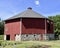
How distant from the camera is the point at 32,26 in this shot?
50875mm

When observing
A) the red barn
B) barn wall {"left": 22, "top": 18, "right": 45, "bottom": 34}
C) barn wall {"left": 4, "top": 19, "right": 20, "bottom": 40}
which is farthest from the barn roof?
barn wall {"left": 4, "top": 19, "right": 20, "bottom": 40}

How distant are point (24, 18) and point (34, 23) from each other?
2.93 m

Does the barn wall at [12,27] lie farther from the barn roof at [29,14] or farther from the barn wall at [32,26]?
the barn wall at [32,26]

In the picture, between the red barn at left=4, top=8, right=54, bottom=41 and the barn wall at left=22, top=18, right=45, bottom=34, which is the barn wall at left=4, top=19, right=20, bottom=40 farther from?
the barn wall at left=22, top=18, right=45, bottom=34

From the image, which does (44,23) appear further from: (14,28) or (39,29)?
(14,28)

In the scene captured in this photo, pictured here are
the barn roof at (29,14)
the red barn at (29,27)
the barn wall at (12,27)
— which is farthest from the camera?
the barn wall at (12,27)

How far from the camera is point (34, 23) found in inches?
2014

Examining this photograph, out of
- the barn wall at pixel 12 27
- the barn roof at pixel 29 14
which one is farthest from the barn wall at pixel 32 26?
the barn wall at pixel 12 27

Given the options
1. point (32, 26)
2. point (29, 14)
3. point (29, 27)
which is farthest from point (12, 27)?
point (32, 26)

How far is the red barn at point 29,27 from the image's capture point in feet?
166

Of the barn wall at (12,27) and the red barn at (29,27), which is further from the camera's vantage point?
the barn wall at (12,27)

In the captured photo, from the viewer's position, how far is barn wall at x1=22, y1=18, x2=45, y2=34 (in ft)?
167

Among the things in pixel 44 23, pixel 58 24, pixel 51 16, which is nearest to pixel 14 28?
pixel 44 23

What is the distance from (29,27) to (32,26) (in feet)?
2.73
